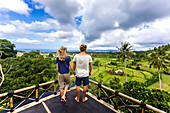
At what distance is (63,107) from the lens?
8.00 feet

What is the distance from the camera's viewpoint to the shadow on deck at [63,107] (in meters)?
2.29

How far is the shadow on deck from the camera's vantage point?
90.3 inches

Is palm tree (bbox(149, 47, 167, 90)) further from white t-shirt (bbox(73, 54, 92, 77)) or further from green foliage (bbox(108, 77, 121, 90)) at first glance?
white t-shirt (bbox(73, 54, 92, 77))

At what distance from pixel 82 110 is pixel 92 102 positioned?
0.53 metres

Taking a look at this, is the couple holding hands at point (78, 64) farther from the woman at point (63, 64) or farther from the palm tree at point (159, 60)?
the palm tree at point (159, 60)

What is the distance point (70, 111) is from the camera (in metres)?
2.27

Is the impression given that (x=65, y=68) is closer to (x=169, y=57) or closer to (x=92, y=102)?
(x=92, y=102)

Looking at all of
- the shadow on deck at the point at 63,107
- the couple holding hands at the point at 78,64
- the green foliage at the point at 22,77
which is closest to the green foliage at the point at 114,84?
the green foliage at the point at 22,77

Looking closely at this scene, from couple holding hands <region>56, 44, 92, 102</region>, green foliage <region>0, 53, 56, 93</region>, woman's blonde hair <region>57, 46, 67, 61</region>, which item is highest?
woman's blonde hair <region>57, 46, 67, 61</region>

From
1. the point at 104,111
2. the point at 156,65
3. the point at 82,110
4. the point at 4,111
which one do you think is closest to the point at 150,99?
the point at 104,111

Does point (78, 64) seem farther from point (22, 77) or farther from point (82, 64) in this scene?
point (22, 77)

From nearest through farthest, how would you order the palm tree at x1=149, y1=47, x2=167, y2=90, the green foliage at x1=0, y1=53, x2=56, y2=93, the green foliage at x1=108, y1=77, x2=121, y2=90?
the green foliage at x1=0, y1=53, x2=56, y2=93 → the green foliage at x1=108, y1=77, x2=121, y2=90 → the palm tree at x1=149, y1=47, x2=167, y2=90

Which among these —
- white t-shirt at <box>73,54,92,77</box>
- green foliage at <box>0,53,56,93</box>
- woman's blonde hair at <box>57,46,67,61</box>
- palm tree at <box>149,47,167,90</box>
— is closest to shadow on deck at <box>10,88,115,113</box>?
white t-shirt at <box>73,54,92,77</box>

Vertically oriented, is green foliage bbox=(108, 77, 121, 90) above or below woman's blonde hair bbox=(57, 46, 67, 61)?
below
